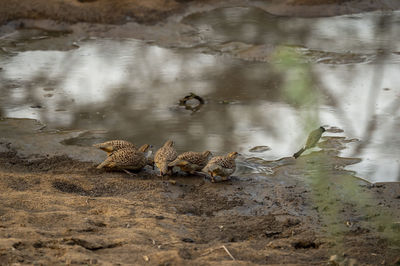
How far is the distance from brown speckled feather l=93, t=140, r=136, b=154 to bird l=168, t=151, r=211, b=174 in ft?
2.18

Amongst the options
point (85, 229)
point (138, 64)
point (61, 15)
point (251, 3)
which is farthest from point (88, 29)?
point (85, 229)

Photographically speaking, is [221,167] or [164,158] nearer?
[221,167]

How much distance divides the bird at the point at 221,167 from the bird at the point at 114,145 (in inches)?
39.4

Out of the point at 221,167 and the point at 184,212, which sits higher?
the point at 221,167

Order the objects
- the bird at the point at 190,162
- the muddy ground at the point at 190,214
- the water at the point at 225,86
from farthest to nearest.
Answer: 1. the water at the point at 225,86
2. the bird at the point at 190,162
3. the muddy ground at the point at 190,214

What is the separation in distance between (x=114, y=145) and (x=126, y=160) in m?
0.43

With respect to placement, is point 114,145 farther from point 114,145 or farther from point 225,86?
point 225,86

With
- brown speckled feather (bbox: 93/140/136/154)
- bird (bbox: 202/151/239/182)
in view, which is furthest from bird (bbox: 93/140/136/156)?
bird (bbox: 202/151/239/182)

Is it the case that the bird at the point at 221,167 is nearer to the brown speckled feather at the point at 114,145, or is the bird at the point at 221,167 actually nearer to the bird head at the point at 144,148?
the bird head at the point at 144,148

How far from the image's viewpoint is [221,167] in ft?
21.1

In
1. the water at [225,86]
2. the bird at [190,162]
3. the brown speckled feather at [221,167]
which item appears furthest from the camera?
the water at [225,86]

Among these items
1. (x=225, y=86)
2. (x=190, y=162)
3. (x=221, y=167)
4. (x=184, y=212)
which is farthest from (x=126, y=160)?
(x=225, y=86)

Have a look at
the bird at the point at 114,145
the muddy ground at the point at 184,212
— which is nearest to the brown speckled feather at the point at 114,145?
the bird at the point at 114,145

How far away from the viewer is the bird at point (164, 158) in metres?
6.71
